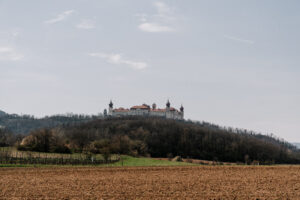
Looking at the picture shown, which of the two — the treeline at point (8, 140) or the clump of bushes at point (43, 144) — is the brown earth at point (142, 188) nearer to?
the clump of bushes at point (43, 144)

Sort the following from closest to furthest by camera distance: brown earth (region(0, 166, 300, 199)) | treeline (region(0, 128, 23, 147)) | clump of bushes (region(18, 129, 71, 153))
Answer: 1. brown earth (region(0, 166, 300, 199))
2. clump of bushes (region(18, 129, 71, 153))
3. treeline (region(0, 128, 23, 147))

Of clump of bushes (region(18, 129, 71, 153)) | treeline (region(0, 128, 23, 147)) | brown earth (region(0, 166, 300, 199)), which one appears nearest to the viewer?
brown earth (region(0, 166, 300, 199))

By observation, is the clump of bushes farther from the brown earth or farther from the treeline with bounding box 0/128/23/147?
the brown earth

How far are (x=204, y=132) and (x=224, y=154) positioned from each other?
29.4m

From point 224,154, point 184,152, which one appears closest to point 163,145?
point 184,152

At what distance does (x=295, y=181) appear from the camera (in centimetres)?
3631

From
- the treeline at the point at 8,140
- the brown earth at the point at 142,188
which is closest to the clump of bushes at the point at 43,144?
the treeline at the point at 8,140

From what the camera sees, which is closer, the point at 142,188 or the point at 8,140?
the point at 142,188

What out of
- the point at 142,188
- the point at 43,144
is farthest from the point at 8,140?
the point at 142,188

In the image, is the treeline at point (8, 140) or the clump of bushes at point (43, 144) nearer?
the clump of bushes at point (43, 144)

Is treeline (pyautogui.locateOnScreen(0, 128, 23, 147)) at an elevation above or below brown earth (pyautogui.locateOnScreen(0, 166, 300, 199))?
above

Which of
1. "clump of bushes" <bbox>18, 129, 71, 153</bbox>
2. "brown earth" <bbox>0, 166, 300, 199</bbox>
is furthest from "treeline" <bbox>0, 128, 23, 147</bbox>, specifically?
"brown earth" <bbox>0, 166, 300, 199</bbox>

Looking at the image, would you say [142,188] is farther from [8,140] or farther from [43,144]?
[8,140]

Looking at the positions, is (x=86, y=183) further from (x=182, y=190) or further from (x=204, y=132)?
(x=204, y=132)
